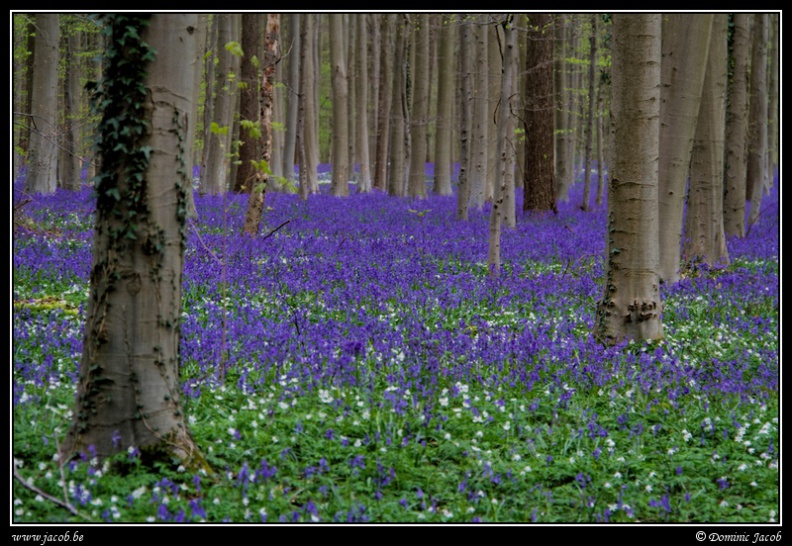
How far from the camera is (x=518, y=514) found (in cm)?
448

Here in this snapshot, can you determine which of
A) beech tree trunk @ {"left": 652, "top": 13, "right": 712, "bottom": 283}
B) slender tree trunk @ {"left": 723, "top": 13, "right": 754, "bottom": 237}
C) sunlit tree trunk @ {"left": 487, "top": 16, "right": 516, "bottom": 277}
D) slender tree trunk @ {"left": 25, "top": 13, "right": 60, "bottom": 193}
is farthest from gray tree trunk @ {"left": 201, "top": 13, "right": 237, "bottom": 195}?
slender tree trunk @ {"left": 723, "top": 13, "right": 754, "bottom": 237}

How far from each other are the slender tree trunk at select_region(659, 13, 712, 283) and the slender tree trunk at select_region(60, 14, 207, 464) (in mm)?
7583

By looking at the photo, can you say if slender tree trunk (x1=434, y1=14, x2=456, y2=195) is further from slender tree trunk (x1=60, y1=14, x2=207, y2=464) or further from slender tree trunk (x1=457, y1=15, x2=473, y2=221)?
slender tree trunk (x1=60, y1=14, x2=207, y2=464)

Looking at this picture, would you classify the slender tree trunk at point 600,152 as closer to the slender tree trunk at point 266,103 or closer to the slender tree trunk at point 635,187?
the slender tree trunk at point 266,103

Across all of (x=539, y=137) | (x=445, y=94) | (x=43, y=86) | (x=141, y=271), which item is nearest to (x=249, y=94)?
(x=43, y=86)

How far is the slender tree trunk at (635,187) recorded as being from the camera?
7703mm

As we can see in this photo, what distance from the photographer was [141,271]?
4.39 meters

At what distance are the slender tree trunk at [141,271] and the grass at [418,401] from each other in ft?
0.77

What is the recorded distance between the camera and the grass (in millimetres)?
4469

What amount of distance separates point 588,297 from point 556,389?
388 cm

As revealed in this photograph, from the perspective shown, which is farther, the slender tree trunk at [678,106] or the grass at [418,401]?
the slender tree trunk at [678,106]

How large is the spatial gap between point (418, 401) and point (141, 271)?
2554 millimetres

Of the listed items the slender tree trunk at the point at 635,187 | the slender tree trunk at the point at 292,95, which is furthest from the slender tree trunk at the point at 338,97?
the slender tree trunk at the point at 635,187

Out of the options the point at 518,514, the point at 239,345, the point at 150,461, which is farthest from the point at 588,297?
the point at 150,461
